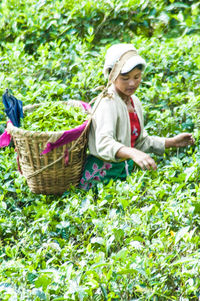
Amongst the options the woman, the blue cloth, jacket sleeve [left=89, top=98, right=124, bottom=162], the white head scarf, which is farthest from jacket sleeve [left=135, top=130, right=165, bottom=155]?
the blue cloth

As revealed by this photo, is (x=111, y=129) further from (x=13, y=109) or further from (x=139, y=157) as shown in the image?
(x=13, y=109)

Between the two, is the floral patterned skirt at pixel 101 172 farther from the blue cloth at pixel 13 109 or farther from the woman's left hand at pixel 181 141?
the blue cloth at pixel 13 109

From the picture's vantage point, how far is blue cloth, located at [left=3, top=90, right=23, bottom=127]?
319 centimetres

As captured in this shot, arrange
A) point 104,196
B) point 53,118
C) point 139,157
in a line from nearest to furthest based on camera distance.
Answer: point 104,196 < point 139,157 < point 53,118

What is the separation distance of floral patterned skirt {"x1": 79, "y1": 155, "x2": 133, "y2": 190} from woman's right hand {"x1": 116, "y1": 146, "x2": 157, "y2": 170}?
0.34 m

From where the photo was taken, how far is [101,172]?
335cm

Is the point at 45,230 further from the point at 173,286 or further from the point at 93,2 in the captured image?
the point at 93,2

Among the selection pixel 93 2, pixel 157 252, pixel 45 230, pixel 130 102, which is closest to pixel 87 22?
pixel 93 2

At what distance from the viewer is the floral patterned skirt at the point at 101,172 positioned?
333 cm

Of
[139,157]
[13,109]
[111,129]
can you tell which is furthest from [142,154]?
[13,109]

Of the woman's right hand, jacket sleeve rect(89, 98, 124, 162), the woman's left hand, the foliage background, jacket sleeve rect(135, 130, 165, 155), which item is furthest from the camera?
jacket sleeve rect(135, 130, 165, 155)

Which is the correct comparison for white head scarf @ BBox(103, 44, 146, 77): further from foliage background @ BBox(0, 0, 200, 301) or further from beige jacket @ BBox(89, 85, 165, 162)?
foliage background @ BBox(0, 0, 200, 301)

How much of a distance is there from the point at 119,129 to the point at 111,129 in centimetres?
15

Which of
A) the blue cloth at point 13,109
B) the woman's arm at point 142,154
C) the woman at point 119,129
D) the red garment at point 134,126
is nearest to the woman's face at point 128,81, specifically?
the woman at point 119,129
